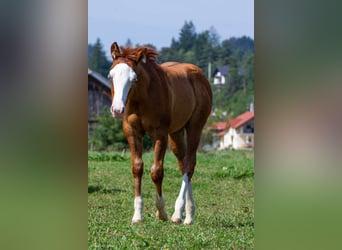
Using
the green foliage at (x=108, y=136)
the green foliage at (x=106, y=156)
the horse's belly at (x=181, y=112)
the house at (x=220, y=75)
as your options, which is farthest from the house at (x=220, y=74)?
the green foliage at (x=106, y=156)

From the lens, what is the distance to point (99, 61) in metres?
2.95

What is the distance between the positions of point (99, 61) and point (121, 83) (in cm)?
15

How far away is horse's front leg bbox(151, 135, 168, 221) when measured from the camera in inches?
129

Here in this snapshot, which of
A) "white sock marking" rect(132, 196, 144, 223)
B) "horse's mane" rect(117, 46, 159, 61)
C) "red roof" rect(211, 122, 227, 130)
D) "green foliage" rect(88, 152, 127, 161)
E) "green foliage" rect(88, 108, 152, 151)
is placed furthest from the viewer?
"green foliage" rect(88, 152, 127, 161)

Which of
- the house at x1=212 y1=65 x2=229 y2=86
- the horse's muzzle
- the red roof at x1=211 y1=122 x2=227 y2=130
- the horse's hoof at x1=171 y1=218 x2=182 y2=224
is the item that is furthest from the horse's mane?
the horse's hoof at x1=171 y1=218 x2=182 y2=224

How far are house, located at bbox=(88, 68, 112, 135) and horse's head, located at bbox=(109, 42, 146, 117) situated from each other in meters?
0.09

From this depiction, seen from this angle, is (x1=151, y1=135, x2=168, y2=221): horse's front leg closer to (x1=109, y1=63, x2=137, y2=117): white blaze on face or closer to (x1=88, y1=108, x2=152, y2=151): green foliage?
(x1=88, y1=108, x2=152, y2=151): green foliage

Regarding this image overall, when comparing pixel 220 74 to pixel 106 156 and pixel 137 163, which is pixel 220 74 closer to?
pixel 137 163

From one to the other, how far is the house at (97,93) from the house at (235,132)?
68cm

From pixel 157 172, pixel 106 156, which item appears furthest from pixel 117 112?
pixel 106 156
